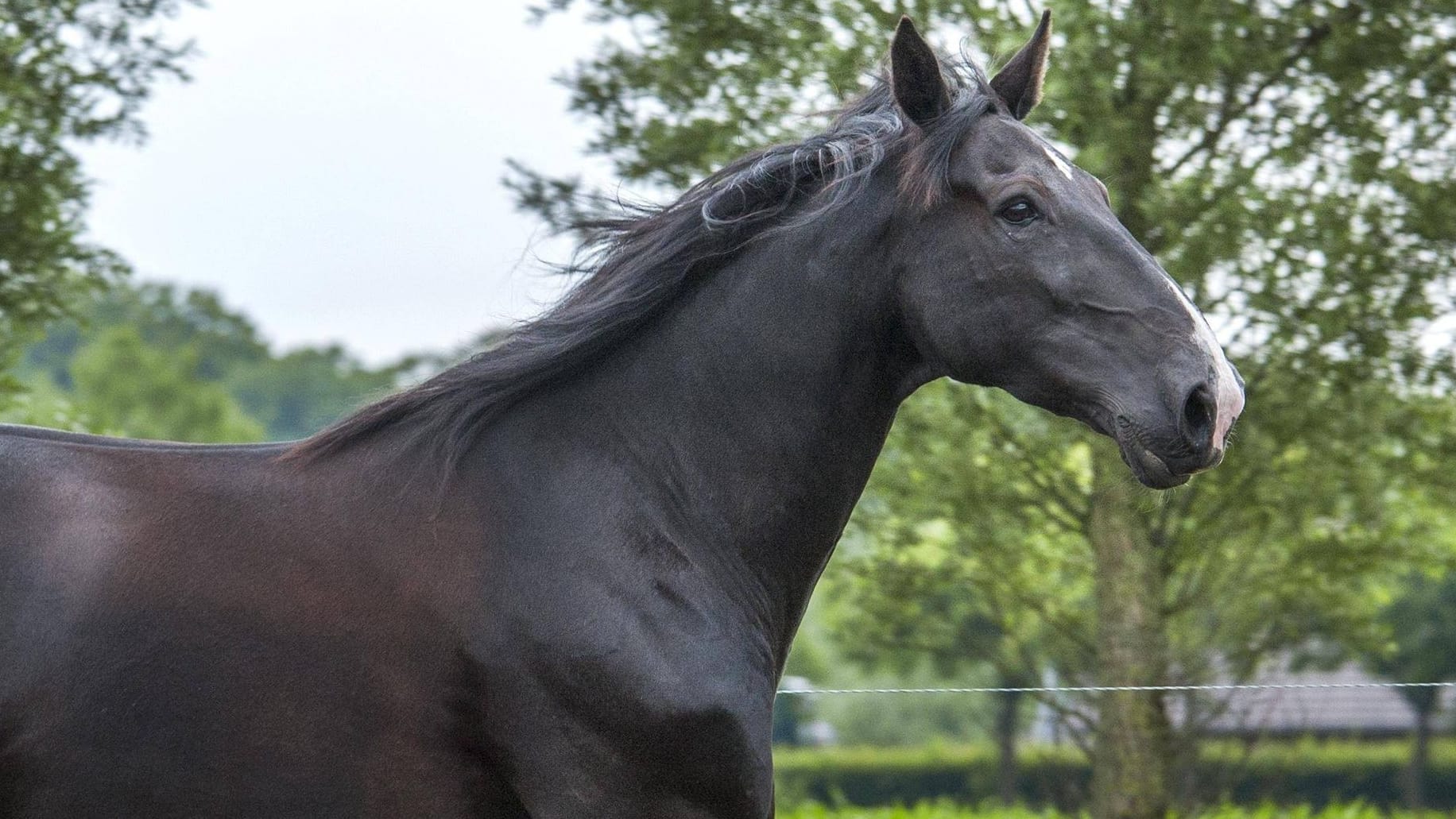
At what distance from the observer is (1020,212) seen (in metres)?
2.89

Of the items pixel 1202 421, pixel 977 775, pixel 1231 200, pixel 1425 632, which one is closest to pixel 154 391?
pixel 977 775

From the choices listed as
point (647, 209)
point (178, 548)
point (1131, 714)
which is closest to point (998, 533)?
point (1131, 714)

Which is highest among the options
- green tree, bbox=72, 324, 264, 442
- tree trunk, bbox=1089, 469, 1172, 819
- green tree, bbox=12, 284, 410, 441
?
green tree, bbox=12, 284, 410, 441

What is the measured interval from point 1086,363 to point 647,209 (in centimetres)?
106

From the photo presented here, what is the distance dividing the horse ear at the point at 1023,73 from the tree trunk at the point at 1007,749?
1060 centimetres

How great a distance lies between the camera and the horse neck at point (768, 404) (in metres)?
2.95

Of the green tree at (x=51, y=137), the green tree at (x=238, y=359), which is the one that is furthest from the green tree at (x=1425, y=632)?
the green tree at (x=238, y=359)

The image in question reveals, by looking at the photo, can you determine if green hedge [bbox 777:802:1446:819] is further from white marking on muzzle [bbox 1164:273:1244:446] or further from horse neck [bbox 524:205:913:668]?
white marking on muzzle [bbox 1164:273:1244:446]

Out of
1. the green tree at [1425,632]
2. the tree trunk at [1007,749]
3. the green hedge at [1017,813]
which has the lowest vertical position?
the green tree at [1425,632]

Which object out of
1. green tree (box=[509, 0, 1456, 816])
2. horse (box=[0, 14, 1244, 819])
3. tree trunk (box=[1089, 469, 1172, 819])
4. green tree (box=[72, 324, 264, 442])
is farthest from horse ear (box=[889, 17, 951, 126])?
green tree (box=[72, 324, 264, 442])

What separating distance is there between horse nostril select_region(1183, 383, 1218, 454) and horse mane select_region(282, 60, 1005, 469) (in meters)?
0.64

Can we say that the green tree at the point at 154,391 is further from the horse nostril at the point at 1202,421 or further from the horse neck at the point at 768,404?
the horse nostril at the point at 1202,421

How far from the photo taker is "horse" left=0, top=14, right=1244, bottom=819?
2648 mm

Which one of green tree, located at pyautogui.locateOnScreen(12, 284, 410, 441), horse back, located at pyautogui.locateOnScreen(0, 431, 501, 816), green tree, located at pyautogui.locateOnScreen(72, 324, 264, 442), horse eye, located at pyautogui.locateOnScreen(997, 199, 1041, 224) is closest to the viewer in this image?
horse back, located at pyautogui.locateOnScreen(0, 431, 501, 816)
